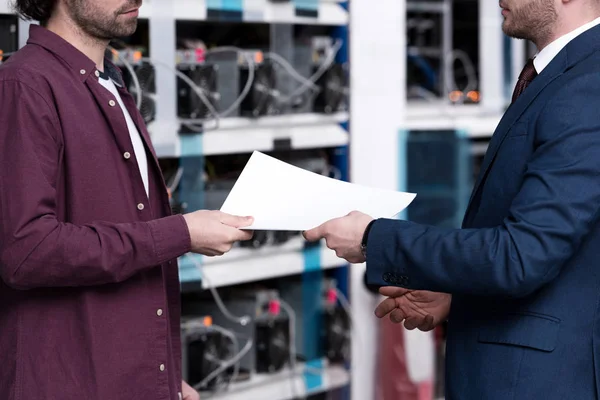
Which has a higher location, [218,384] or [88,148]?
[88,148]

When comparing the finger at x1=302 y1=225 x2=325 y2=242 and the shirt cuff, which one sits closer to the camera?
the shirt cuff

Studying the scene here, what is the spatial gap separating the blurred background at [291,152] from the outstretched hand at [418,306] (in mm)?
860

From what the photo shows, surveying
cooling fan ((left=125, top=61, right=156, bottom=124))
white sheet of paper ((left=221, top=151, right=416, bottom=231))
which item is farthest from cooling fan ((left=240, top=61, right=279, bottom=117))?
white sheet of paper ((left=221, top=151, right=416, bottom=231))

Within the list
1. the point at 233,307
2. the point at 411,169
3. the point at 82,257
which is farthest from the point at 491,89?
the point at 82,257

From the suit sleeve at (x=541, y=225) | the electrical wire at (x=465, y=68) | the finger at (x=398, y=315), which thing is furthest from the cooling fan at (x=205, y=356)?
the electrical wire at (x=465, y=68)

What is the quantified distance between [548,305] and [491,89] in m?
2.51

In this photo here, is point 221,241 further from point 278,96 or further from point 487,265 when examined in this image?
point 278,96

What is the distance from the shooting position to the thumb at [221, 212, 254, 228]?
6.12ft

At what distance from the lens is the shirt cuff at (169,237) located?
1.77 meters

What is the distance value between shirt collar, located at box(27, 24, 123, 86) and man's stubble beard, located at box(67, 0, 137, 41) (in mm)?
73

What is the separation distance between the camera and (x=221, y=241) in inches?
72.7

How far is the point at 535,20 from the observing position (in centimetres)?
185

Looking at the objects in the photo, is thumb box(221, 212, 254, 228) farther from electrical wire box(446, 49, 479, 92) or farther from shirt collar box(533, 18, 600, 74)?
electrical wire box(446, 49, 479, 92)

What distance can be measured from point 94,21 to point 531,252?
94 cm
